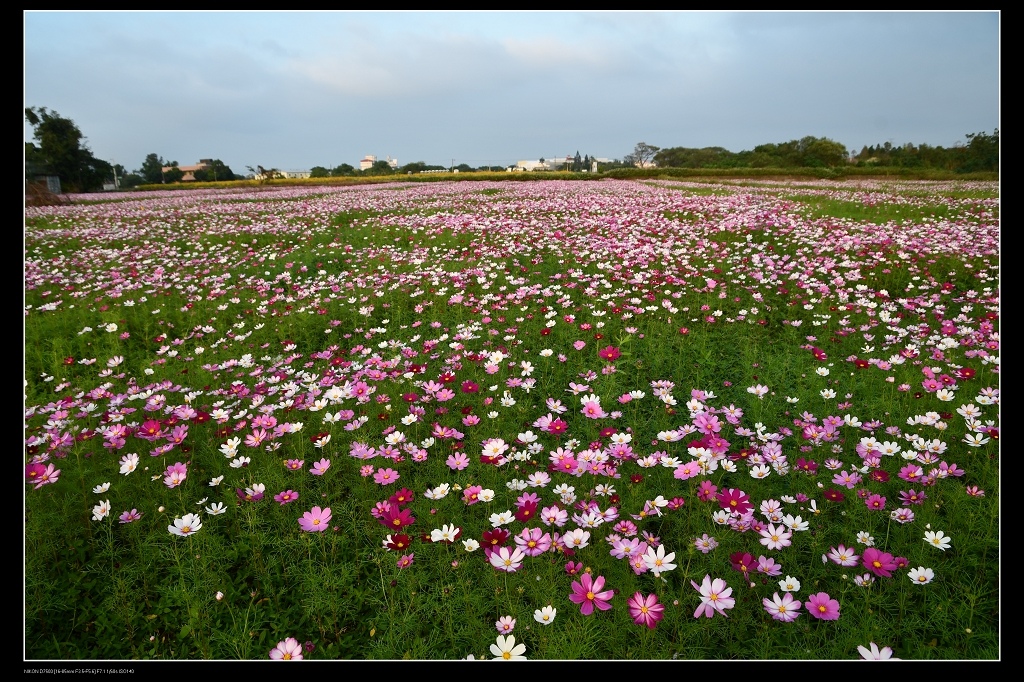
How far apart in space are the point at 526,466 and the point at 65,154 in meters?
6.22

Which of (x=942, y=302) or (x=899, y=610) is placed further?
(x=942, y=302)

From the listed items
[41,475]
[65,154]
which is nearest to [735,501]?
[41,475]

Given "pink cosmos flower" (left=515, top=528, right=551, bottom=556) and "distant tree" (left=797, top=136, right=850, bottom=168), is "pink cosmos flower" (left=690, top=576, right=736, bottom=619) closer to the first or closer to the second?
"pink cosmos flower" (left=515, top=528, right=551, bottom=556)

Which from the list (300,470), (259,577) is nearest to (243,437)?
(300,470)

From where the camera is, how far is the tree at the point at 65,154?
241cm

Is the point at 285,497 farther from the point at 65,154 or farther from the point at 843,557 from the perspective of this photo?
the point at 65,154

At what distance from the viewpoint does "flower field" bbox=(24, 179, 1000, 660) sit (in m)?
1.54

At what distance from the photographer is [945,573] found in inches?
66.6

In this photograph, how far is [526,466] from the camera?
2.34m

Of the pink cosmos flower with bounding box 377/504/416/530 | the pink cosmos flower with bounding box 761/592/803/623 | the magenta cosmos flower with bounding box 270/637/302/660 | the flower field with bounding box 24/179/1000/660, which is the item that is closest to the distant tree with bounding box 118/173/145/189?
the flower field with bounding box 24/179/1000/660

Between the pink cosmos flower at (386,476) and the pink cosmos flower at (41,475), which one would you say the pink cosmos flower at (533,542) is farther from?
the pink cosmos flower at (41,475)
